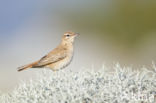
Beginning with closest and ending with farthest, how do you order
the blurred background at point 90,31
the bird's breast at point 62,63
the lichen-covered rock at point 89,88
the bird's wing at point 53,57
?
the lichen-covered rock at point 89,88, the bird's breast at point 62,63, the bird's wing at point 53,57, the blurred background at point 90,31

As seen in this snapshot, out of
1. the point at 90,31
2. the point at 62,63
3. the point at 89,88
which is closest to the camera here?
the point at 89,88

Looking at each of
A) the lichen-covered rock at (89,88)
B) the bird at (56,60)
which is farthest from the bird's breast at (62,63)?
the lichen-covered rock at (89,88)

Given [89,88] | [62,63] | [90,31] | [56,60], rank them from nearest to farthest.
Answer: [89,88] < [62,63] < [56,60] < [90,31]

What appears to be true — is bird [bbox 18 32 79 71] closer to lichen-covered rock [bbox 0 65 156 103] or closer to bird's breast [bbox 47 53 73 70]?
bird's breast [bbox 47 53 73 70]

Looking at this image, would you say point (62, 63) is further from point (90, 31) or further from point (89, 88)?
point (90, 31)

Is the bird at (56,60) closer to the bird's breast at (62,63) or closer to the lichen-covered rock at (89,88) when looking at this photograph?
the bird's breast at (62,63)

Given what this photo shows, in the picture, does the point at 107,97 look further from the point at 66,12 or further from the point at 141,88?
the point at 66,12

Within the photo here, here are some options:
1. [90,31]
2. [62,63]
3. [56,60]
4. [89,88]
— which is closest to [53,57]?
[56,60]

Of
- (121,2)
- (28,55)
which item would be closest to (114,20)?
(121,2)
